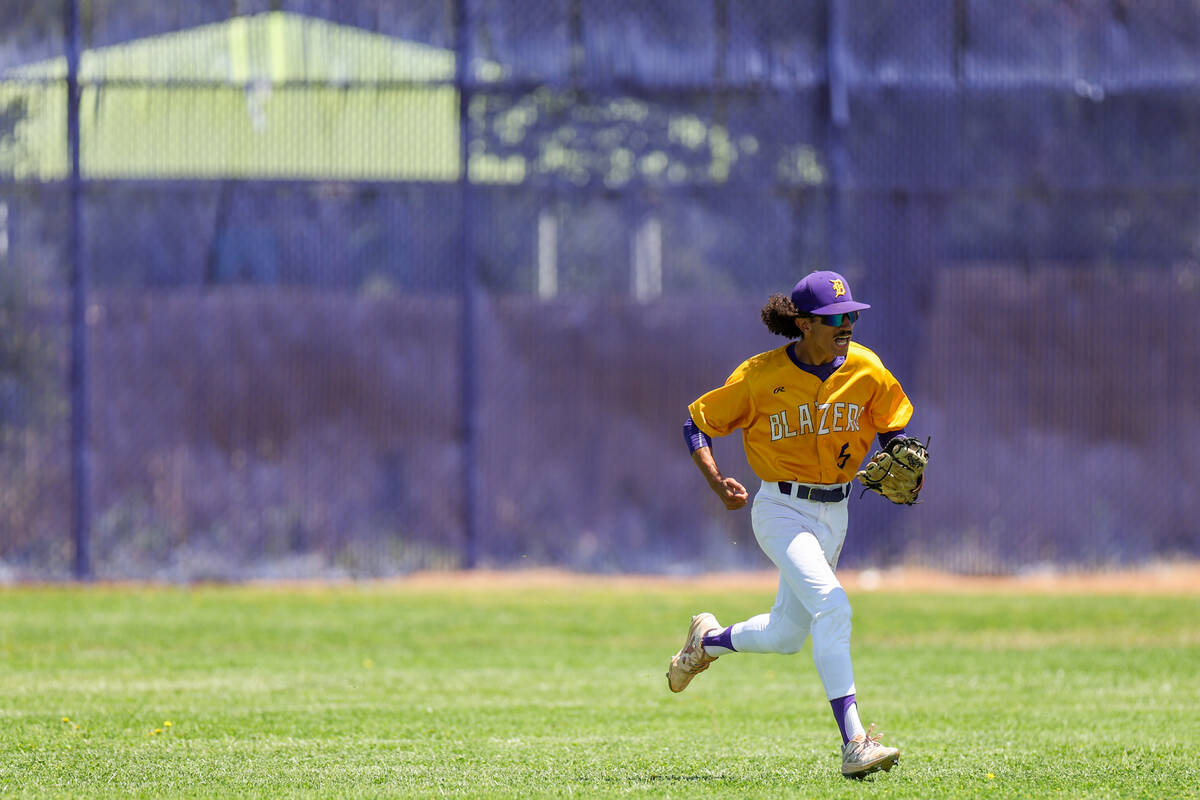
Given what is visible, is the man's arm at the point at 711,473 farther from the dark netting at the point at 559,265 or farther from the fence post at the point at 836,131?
the fence post at the point at 836,131

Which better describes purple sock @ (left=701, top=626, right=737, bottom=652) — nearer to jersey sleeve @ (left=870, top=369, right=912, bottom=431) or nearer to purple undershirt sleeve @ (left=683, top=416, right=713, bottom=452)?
purple undershirt sleeve @ (left=683, top=416, right=713, bottom=452)

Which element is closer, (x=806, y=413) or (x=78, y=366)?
(x=806, y=413)

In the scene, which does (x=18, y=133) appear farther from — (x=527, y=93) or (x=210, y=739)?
(x=210, y=739)

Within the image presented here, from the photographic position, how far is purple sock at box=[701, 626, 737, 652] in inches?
296

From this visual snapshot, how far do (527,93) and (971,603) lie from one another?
21.2 ft

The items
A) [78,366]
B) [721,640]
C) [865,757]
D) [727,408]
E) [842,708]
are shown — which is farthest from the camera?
[78,366]

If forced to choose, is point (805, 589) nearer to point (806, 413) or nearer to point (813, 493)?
point (813, 493)

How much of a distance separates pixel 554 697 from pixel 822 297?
3.64 m

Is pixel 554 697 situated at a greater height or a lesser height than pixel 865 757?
lesser

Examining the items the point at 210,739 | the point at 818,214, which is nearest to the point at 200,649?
the point at 210,739

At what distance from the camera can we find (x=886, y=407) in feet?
23.9

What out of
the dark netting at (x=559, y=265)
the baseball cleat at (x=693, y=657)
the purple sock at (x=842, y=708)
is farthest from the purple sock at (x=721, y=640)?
the dark netting at (x=559, y=265)

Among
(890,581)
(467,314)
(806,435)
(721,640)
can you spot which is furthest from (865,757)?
(467,314)

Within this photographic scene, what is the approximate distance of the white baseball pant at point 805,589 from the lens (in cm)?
690
